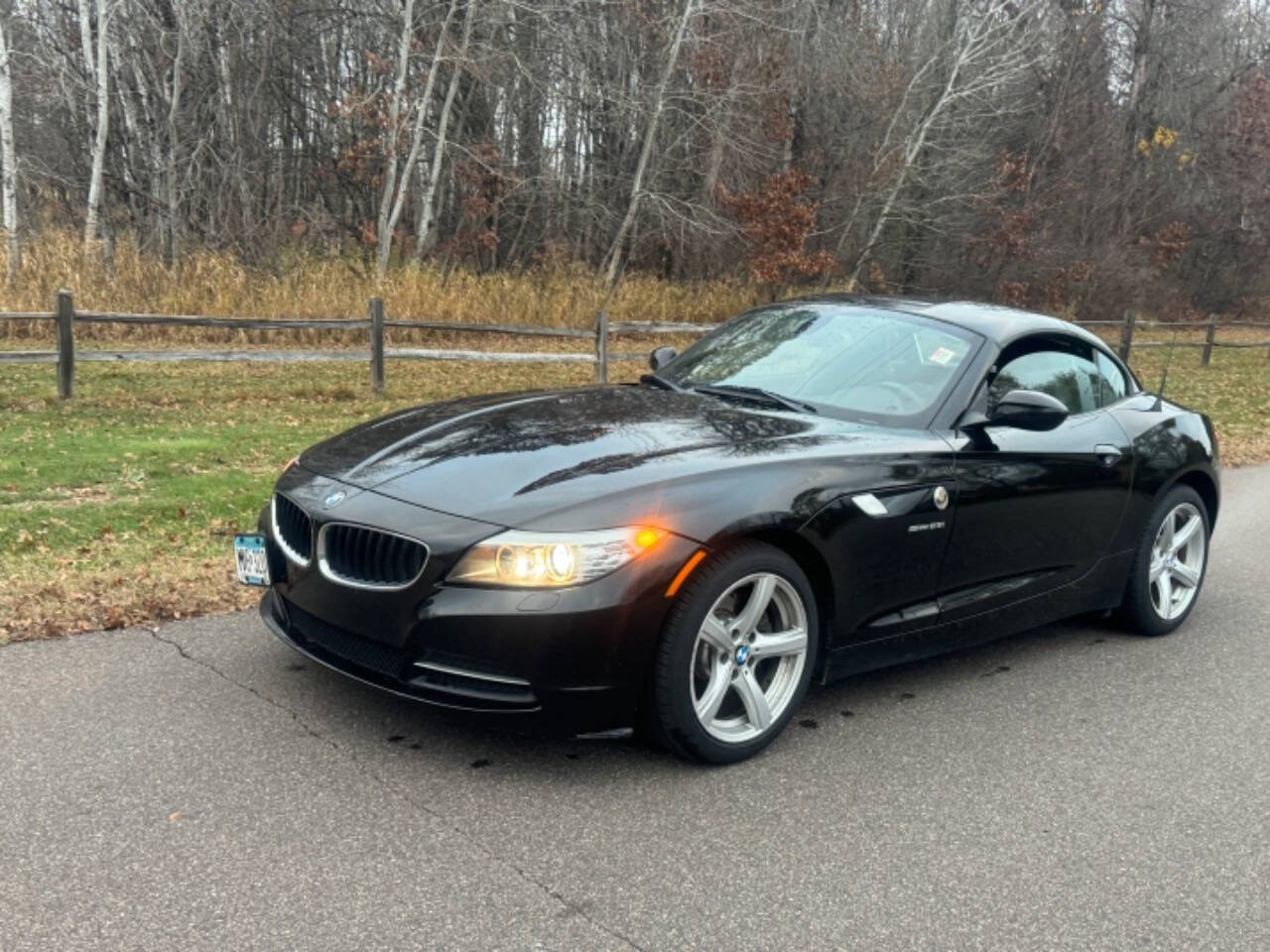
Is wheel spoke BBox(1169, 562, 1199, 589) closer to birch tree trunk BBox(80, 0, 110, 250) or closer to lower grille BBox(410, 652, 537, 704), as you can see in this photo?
lower grille BBox(410, 652, 537, 704)

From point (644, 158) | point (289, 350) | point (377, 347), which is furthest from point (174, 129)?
point (377, 347)

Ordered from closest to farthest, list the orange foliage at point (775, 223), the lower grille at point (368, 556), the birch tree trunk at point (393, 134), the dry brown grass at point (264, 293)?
→ the lower grille at point (368, 556) → the dry brown grass at point (264, 293) → the birch tree trunk at point (393, 134) → the orange foliage at point (775, 223)

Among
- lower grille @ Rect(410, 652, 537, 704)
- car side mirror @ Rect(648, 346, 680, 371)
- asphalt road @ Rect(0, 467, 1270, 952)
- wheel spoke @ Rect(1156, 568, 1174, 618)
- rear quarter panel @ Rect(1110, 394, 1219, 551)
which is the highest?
car side mirror @ Rect(648, 346, 680, 371)

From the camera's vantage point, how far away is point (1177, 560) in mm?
5629

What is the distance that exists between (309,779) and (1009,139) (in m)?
31.2

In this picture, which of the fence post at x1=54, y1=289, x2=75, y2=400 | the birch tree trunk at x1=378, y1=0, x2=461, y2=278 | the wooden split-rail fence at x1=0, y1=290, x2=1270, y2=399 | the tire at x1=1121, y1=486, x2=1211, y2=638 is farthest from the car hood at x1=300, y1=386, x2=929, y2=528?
the birch tree trunk at x1=378, y1=0, x2=461, y2=278

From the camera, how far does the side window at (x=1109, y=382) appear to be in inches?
212

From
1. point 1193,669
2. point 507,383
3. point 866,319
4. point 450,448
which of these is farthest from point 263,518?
point 507,383

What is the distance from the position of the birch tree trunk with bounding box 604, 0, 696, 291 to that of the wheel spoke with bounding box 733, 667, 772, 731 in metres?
19.8

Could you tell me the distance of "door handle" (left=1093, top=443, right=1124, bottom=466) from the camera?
16.3 feet

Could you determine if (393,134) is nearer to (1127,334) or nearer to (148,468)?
(1127,334)

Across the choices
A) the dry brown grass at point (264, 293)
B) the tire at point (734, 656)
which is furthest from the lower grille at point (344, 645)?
the dry brown grass at point (264, 293)

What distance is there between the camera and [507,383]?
15438 millimetres

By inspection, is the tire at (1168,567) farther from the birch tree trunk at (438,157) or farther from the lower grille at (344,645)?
the birch tree trunk at (438,157)
